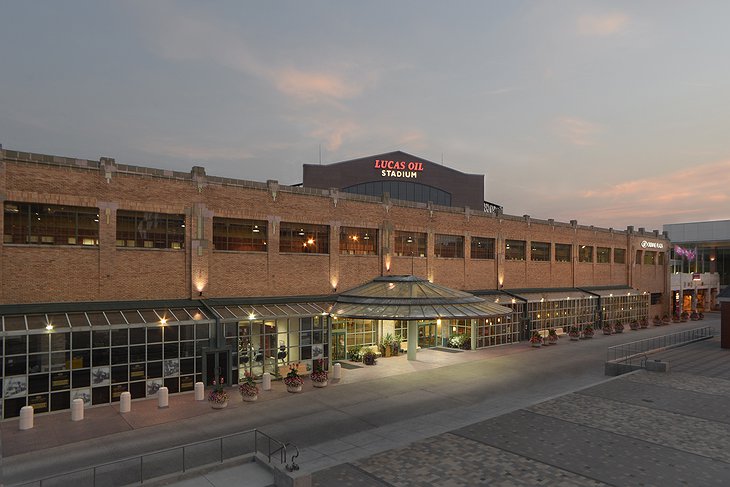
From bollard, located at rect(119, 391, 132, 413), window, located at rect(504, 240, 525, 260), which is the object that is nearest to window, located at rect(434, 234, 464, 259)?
window, located at rect(504, 240, 525, 260)

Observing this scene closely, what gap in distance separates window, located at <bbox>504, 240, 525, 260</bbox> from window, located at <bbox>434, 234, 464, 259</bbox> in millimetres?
6802

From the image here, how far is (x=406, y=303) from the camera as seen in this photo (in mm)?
31750

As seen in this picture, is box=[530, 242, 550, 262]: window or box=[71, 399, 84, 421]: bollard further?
box=[530, 242, 550, 262]: window

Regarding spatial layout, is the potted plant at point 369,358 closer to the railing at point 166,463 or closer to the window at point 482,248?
the railing at point 166,463

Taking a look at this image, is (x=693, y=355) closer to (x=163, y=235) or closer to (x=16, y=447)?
(x=163, y=235)

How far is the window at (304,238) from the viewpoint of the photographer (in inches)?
1336

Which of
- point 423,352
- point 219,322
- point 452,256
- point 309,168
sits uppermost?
point 309,168

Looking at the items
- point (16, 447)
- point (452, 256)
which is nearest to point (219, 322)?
point (16, 447)

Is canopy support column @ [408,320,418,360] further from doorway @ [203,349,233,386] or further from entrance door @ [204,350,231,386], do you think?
entrance door @ [204,350,231,386]

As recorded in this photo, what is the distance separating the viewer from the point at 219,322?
28.1m

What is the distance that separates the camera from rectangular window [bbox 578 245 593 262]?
60.0 m

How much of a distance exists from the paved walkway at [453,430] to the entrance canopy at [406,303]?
4.05 metres

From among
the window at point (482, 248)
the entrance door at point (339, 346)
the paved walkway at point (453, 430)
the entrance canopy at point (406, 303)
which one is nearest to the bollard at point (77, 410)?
the paved walkway at point (453, 430)

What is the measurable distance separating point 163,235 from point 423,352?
75.3ft
